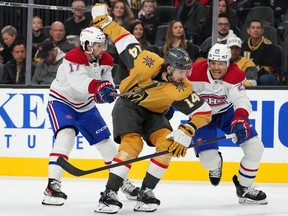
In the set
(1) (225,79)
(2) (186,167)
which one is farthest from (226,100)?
(2) (186,167)

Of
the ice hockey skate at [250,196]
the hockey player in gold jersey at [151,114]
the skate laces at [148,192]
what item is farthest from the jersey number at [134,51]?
the ice hockey skate at [250,196]

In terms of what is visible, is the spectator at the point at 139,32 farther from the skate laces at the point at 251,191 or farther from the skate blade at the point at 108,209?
the skate blade at the point at 108,209

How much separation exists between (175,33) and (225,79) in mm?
1595

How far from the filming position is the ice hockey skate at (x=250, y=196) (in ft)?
20.1

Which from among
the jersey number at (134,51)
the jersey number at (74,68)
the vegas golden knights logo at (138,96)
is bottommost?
the vegas golden knights logo at (138,96)

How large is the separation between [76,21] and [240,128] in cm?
257

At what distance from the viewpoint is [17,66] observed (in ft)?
25.6

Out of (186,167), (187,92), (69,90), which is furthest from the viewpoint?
(186,167)

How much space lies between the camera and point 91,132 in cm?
607

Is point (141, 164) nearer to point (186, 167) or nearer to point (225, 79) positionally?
point (186, 167)

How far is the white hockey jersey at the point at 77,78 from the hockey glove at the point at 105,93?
171 mm

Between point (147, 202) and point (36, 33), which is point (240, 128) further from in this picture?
point (36, 33)

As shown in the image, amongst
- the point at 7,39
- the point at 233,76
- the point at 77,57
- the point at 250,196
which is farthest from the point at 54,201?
the point at 7,39

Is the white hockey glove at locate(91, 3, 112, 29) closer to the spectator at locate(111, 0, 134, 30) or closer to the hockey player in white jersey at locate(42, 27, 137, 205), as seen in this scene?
the hockey player in white jersey at locate(42, 27, 137, 205)
